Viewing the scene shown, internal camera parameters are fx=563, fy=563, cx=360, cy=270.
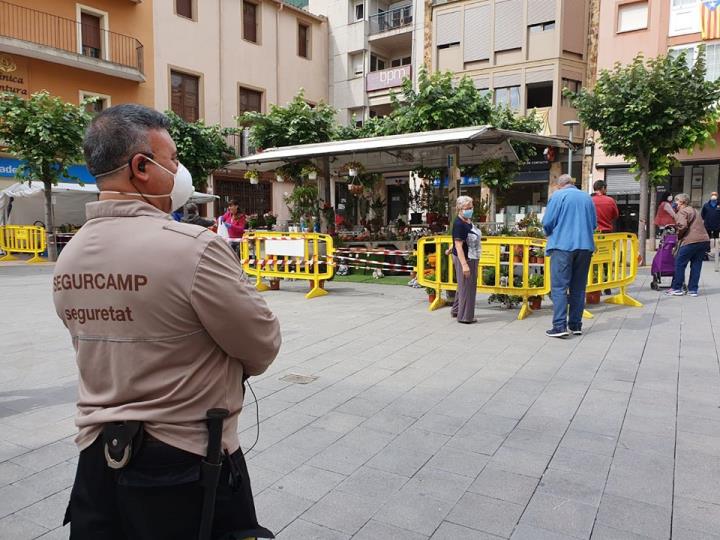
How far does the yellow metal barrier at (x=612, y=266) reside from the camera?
27.6 ft

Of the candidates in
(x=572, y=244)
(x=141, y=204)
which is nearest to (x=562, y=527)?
(x=141, y=204)

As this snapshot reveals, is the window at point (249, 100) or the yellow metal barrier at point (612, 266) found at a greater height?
the window at point (249, 100)

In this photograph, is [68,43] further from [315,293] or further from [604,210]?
[604,210]

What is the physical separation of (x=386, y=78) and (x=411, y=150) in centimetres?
1817

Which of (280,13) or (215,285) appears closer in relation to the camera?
(215,285)

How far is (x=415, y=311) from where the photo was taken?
861cm

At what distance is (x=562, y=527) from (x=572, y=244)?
4417mm

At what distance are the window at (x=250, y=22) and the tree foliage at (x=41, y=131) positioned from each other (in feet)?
42.7

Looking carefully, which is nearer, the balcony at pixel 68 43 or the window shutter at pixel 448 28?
the balcony at pixel 68 43

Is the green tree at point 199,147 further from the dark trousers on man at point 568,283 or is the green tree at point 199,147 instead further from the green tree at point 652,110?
the dark trousers on man at point 568,283

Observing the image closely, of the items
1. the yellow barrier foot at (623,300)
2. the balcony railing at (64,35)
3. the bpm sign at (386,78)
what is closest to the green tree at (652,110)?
the yellow barrier foot at (623,300)

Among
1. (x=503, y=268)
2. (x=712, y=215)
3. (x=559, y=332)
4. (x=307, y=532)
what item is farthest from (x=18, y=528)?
(x=712, y=215)

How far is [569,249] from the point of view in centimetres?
656

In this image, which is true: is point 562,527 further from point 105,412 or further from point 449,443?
point 105,412
